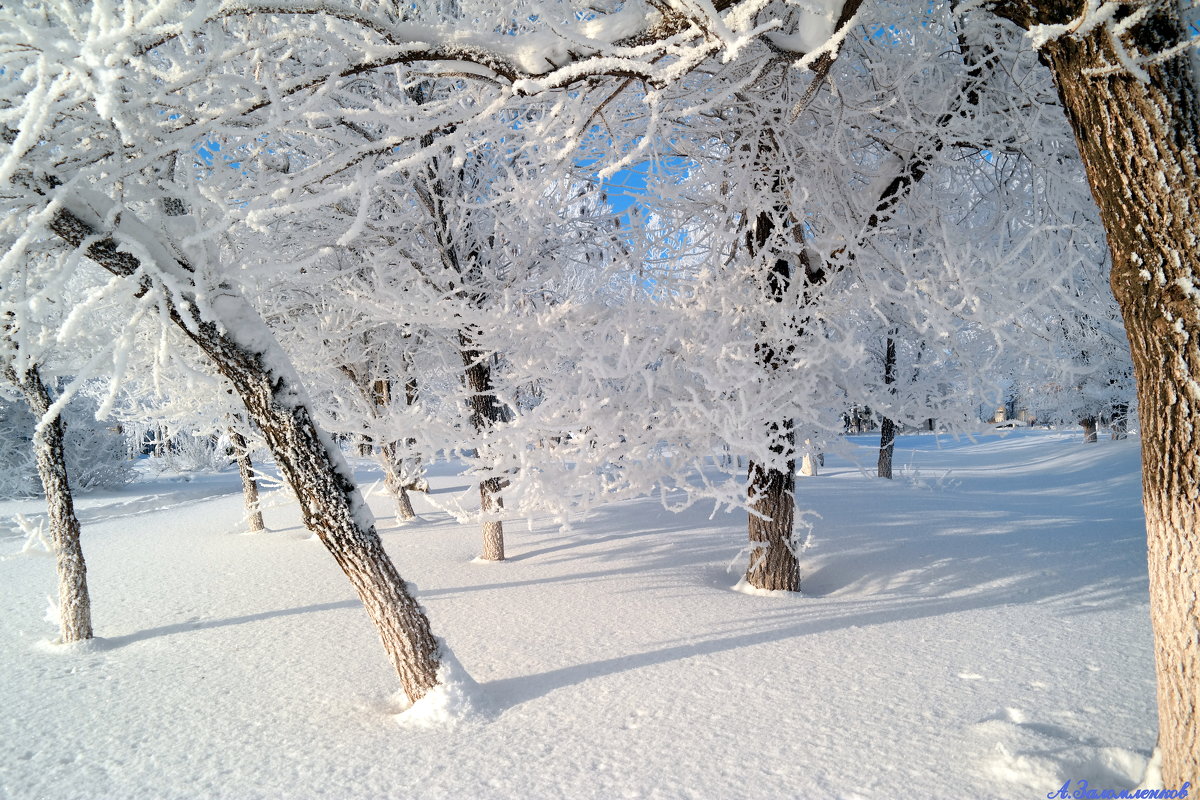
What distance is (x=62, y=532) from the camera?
19.0 feet

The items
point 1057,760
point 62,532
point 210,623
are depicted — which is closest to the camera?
point 1057,760

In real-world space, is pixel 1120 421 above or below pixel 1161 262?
below

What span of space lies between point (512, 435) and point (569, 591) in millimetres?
2360

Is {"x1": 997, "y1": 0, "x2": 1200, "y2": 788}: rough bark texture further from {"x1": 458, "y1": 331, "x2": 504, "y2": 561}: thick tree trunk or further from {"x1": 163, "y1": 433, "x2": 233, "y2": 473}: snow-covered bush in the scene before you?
{"x1": 163, "y1": 433, "x2": 233, "y2": 473}: snow-covered bush

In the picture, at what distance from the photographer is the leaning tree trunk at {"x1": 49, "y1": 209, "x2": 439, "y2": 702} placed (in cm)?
348

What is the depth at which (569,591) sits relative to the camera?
683cm

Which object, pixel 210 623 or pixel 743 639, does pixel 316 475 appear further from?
pixel 210 623

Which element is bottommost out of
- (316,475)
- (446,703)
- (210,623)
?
(210,623)

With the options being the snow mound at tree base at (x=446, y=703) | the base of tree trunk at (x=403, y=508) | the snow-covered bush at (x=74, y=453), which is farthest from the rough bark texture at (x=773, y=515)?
the snow-covered bush at (x=74, y=453)

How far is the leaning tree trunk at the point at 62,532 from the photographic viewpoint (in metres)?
5.70

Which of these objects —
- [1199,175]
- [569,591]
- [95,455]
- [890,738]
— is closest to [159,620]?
[569,591]

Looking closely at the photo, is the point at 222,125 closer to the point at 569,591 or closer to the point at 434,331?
the point at 569,591

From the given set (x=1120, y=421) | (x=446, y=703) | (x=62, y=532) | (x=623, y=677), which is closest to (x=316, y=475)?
(x=446, y=703)

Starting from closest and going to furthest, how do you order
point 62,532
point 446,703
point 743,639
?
point 446,703, point 743,639, point 62,532
